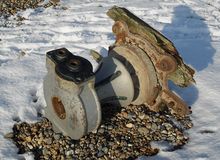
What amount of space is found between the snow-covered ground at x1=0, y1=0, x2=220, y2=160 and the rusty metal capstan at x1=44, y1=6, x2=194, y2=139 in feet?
1.21

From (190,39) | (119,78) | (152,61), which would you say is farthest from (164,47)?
(190,39)

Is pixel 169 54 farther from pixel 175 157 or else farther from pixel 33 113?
pixel 33 113

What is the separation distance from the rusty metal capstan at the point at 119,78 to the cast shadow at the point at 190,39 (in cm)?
63

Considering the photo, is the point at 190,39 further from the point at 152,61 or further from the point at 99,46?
the point at 152,61

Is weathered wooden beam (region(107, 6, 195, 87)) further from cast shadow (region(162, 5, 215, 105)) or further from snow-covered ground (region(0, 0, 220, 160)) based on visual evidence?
cast shadow (region(162, 5, 215, 105))

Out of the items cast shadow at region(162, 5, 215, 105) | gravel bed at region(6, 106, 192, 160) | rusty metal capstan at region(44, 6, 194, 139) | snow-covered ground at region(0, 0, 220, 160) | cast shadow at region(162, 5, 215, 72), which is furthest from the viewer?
cast shadow at region(162, 5, 215, 72)

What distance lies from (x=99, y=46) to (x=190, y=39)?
46.0 inches

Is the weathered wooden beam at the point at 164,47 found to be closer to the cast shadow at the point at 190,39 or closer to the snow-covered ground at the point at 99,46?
the snow-covered ground at the point at 99,46

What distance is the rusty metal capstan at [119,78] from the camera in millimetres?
3609

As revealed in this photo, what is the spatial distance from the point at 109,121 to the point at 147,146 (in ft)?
1.48

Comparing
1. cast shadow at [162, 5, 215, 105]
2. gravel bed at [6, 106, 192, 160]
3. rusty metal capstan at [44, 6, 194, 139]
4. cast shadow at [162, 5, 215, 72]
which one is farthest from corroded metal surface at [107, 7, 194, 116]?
cast shadow at [162, 5, 215, 72]

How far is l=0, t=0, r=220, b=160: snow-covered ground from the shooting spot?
412 cm

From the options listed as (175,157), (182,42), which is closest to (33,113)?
(175,157)

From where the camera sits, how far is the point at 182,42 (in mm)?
5520
